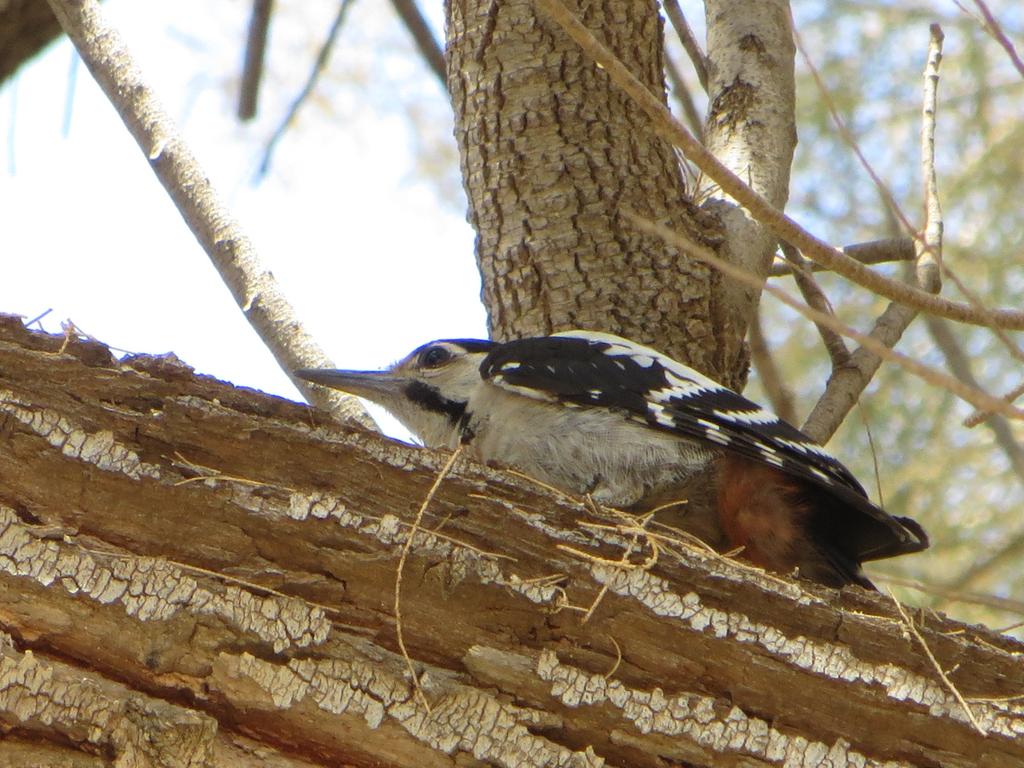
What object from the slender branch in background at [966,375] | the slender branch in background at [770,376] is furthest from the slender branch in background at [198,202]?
the slender branch in background at [966,375]

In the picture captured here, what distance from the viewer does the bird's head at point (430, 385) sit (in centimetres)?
360

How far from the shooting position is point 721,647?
6.88 feet

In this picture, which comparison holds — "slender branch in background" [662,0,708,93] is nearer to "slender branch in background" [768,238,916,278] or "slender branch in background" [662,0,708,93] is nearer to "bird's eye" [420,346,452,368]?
"slender branch in background" [768,238,916,278]

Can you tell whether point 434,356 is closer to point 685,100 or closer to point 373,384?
point 373,384

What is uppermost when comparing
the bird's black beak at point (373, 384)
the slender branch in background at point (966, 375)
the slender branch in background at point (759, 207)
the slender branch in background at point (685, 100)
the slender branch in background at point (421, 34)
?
the slender branch in background at point (685, 100)

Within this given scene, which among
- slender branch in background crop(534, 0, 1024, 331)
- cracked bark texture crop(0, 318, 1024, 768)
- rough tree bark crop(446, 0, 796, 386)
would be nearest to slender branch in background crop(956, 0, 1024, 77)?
slender branch in background crop(534, 0, 1024, 331)

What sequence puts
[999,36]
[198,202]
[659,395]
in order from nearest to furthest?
1. [999,36]
2. [659,395]
3. [198,202]

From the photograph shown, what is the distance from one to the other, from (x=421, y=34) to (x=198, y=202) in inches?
45.9

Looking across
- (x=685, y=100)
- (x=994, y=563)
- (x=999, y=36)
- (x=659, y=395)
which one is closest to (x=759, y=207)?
(x=999, y=36)

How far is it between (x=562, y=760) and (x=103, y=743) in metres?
0.70

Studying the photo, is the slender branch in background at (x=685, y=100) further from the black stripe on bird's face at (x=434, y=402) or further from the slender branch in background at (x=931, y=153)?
the black stripe on bird's face at (x=434, y=402)

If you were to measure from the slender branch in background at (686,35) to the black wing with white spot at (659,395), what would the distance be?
1.32 m

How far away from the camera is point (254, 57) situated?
4.34 meters

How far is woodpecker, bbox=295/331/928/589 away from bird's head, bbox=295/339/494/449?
0.30 m
